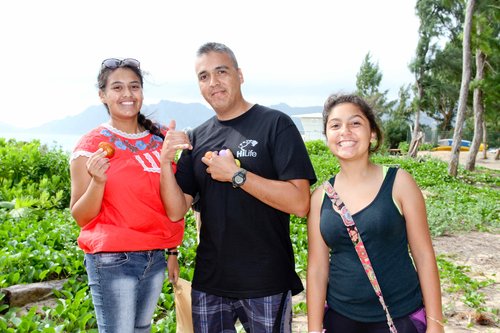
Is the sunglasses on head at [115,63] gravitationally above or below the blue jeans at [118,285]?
above

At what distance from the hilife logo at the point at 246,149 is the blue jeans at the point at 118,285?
0.76 meters

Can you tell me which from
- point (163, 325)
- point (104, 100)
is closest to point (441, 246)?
point (163, 325)

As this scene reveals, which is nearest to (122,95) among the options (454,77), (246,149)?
(246,149)

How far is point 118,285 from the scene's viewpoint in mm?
2441

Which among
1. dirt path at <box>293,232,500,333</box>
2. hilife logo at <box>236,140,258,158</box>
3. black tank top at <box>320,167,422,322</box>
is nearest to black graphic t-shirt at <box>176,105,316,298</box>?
hilife logo at <box>236,140,258,158</box>

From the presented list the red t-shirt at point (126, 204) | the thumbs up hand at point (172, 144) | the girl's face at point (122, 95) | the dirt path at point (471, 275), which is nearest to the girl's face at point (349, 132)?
the thumbs up hand at point (172, 144)

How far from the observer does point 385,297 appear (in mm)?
2197

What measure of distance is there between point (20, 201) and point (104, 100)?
495 cm

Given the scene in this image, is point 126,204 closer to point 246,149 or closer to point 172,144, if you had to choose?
point 172,144

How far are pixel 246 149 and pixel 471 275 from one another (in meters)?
4.77

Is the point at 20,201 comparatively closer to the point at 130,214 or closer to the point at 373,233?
the point at 130,214

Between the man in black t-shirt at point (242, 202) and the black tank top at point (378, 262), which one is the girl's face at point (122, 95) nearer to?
the man in black t-shirt at point (242, 202)

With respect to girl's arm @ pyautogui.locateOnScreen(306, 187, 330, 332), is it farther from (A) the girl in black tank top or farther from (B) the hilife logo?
(B) the hilife logo

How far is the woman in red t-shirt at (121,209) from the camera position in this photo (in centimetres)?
244
